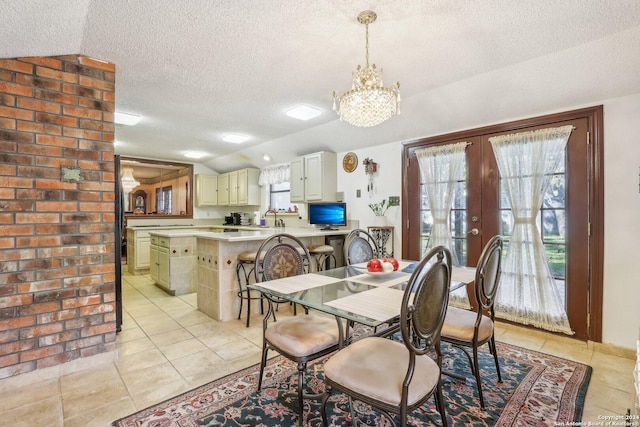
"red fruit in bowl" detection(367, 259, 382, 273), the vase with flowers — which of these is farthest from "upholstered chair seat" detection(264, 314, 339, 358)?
the vase with flowers

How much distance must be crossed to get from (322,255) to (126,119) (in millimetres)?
3018

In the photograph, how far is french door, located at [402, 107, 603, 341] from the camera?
264cm

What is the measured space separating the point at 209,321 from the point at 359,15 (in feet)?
9.96

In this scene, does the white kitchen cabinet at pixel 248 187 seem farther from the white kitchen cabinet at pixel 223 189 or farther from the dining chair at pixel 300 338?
the dining chair at pixel 300 338

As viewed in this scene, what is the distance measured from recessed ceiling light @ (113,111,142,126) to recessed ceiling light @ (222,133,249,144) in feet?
4.12

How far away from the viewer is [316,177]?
4910 millimetres

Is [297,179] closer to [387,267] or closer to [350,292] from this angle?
[387,267]

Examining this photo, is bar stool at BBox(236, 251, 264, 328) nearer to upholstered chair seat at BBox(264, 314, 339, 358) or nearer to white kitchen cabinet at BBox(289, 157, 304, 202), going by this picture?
upholstered chair seat at BBox(264, 314, 339, 358)

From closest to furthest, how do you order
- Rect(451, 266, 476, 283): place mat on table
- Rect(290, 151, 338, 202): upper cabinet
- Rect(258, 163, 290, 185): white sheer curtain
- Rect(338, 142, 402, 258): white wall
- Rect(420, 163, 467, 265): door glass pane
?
Rect(451, 266, 476, 283): place mat on table
Rect(420, 163, 467, 265): door glass pane
Rect(338, 142, 402, 258): white wall
Rect(290, 151, 338, 202): upper cabinet
Rect(258, 163, 290, 185): white sheer curtain

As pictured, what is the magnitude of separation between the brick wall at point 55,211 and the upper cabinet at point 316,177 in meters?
2.93

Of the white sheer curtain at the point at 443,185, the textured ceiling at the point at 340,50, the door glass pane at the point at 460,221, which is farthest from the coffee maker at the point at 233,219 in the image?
the door glass pane at the point at 460,221

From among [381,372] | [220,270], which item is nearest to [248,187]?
[220,270]

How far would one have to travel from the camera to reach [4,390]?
1957mm

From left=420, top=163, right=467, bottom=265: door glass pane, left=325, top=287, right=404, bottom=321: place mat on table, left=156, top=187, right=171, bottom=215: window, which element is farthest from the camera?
left=156, top=187, right=171, bottom=215: window
